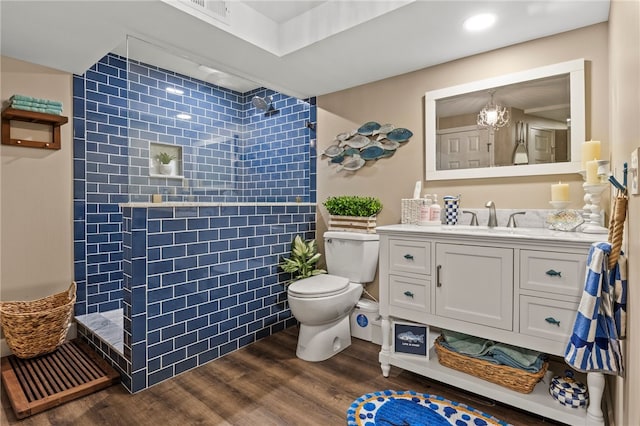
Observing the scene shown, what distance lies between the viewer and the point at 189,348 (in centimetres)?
236

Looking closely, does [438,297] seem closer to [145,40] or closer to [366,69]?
[366,69]

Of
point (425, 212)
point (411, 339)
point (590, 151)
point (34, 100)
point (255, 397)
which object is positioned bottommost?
point (255, 397)

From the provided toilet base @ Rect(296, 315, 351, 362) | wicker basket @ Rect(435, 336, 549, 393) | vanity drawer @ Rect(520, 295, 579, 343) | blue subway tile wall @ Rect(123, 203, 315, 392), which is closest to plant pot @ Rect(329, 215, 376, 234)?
blue subway tile wall @ Rect(123, 203, 315, 392)

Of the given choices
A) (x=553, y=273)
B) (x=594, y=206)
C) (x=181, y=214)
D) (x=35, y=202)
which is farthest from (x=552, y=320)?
(x=35, y=202)

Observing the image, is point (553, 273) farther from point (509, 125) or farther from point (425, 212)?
point (509, 125)

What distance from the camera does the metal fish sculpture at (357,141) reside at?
120 inches

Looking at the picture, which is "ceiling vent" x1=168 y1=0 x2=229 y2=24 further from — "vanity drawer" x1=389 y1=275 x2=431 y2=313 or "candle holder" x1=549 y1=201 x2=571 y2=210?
"candle holder" x1=549 y1=201 x2=571 y2=210

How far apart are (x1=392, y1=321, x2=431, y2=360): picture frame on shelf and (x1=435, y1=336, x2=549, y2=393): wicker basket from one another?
0.31 ft

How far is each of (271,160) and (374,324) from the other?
1.92 metres

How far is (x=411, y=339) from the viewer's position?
224cm

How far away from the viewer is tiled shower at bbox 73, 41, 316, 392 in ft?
7.16

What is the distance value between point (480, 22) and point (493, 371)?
2.02 m

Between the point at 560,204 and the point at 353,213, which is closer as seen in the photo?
the point at 560,204

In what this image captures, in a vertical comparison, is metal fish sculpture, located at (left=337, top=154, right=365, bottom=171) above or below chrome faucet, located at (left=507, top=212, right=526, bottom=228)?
above
